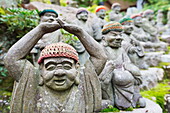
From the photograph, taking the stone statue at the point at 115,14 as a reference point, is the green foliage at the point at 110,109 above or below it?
below

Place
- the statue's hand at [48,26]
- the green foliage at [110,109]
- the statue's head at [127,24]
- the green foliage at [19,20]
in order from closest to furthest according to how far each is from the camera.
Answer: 1. the statue's hand at [48,26]
2. the green foliage at [110,109]
3. the green foliage at [19,20]
4. the statue's head at [127,24]

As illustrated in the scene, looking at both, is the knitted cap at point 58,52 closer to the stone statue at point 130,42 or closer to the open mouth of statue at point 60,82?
the open mouth of statue at point 60,82

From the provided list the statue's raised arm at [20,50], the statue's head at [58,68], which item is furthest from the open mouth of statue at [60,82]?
the statue's raised arm at [20,50]

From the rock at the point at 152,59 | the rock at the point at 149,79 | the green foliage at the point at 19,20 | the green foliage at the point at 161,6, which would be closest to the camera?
the green foliage at the point at 19,20

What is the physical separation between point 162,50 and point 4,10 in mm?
7137

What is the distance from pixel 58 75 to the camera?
2.07m

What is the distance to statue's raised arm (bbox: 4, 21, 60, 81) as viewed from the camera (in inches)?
84.4

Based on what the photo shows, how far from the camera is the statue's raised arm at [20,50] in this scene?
214 cm

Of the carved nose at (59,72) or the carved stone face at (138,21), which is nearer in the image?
the carved nose at (59,72)

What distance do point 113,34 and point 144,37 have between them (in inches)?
203

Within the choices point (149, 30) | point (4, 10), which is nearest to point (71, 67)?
point (4, 10)

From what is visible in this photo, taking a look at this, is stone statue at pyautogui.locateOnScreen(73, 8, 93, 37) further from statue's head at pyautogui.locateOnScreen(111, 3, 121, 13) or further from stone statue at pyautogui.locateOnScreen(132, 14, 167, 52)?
statue's head at pyautogui.locateOnScreen(111, 3, 121, 13)

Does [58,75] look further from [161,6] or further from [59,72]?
[161,6]

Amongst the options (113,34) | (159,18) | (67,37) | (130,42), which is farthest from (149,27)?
(159,18)
